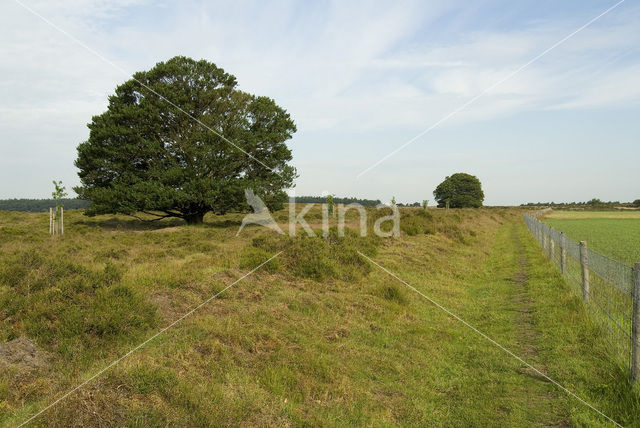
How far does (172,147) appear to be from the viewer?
29.5m

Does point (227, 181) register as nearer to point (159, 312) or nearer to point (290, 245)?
point (290, 245)

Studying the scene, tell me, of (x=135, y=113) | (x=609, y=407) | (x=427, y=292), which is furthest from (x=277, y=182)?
(x=609, y=407)

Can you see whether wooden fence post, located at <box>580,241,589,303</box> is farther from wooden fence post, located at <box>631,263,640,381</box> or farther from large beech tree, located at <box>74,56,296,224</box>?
large beech tree, located at <box>74,56,296,224</box>

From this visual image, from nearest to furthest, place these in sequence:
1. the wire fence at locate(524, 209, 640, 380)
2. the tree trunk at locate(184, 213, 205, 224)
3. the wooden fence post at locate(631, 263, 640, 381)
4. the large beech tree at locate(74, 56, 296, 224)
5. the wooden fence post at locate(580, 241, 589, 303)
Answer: the wooden fence post at locate(631, 263, 640, 381)
the wire fence at locate(524, 209, 640, 380)
the wooden fence post at locate(580, 241, 589, 303)
the large beech tree at locate(74, 56, 296, 224)
the tree trunk at locate(184, 213, 205, 224)

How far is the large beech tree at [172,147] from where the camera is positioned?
1086 inches

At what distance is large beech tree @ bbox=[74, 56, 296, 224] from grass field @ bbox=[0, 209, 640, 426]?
18612mm

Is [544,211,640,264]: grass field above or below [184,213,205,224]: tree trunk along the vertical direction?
below

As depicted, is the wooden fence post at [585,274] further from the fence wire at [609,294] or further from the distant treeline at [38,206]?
the distant treeline at [38,206]

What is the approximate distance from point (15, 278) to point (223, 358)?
5.49 metres

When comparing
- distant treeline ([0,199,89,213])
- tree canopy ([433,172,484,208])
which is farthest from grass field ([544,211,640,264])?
distant treeline ([0,199,89,213])

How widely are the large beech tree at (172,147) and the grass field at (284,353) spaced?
1861 cm

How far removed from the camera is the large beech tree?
27594mm

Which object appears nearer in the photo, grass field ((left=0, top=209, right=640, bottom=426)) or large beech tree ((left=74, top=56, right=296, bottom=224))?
grass field ((left=0, top=209, right=640, bottom=426))

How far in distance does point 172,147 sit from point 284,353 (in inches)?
1058
